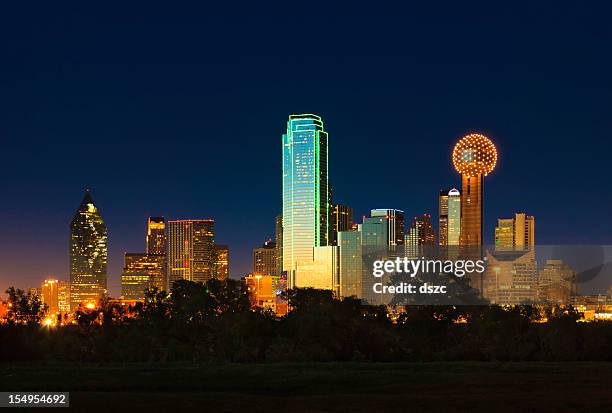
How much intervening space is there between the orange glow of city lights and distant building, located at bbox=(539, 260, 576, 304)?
7737cm

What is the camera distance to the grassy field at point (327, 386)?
33.7 m

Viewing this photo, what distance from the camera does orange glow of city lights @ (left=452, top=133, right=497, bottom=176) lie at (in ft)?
547

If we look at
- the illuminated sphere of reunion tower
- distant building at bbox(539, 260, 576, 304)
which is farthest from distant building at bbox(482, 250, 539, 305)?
the illuminated sphere of reunion tower

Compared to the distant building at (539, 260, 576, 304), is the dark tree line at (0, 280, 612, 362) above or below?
below

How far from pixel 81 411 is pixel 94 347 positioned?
38.4m

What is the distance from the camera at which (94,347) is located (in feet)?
227

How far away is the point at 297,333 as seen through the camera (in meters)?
63.9

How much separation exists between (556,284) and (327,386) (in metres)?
54.3

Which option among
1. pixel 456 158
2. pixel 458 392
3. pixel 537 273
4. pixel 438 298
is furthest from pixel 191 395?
pixel 456 158

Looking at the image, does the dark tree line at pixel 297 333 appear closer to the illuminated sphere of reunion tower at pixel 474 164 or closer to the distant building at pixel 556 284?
the distant building at pixel 556 284

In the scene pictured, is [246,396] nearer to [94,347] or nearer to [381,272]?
[94,347]

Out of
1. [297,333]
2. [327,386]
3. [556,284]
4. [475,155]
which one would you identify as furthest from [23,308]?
[475,155]

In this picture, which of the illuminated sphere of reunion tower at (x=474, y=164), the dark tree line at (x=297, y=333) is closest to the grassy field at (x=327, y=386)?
the dark tree line at (x=297, y=333)

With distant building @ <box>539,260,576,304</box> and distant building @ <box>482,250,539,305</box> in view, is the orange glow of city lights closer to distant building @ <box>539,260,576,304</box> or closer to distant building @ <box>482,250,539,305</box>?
distant building @ <box>482,250,539,305</box>
